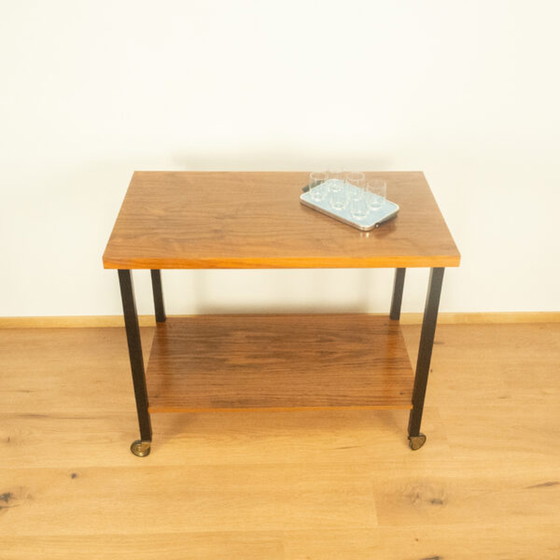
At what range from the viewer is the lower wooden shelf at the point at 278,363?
1842mm

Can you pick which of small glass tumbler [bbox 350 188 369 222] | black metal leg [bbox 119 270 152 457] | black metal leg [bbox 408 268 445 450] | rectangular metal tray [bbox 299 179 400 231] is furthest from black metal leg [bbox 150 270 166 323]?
black metal leg [bbox 408 268 445 450]

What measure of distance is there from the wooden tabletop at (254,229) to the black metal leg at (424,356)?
8 centimetres

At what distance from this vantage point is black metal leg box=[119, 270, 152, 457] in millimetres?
1599

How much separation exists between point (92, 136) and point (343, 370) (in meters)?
0.99

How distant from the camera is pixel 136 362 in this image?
1717 millimetres

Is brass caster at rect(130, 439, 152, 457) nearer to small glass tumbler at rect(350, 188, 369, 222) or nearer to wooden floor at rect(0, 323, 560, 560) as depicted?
wooden floor at rect(0, 323, 560, 560)

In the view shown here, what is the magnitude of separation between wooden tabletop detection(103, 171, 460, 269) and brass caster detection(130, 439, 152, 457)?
2.03 ft

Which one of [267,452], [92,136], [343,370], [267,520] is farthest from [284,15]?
[267,520]

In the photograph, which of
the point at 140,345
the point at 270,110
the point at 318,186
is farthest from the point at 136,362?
the point at 270,110

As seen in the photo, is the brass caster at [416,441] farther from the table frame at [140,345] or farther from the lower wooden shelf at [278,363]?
the lower wooden shelf at [278,363]

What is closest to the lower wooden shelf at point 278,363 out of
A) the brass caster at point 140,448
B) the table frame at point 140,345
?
the table frame at point 140,345

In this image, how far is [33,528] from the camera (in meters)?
1.71

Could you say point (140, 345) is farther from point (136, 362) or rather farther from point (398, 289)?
point (398, 289)

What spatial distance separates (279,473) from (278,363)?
12.1 inches
